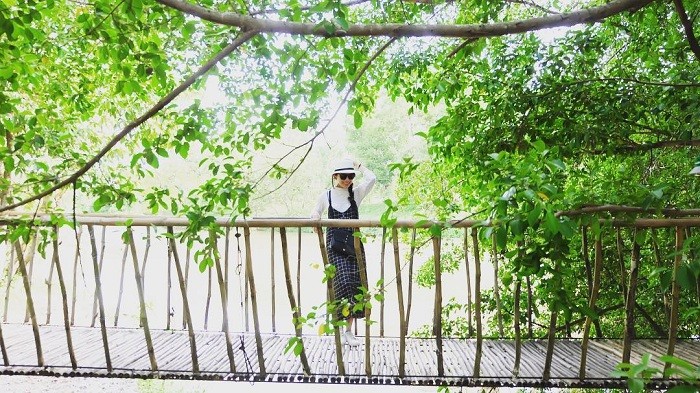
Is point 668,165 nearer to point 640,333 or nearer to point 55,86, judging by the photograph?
point 640,333

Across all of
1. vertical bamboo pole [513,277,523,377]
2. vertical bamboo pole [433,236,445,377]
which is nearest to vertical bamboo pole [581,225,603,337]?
vertical bamboo pole [513,277,523,377]

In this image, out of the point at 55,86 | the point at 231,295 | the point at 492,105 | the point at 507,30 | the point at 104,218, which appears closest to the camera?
the point at 507,30

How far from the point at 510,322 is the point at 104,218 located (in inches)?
130

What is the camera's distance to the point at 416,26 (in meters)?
1.74

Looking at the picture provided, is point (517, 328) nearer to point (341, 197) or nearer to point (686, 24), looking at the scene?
point (341, 197)

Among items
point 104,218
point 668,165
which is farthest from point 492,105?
point 104,218

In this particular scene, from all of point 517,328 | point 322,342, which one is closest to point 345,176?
point 322,342

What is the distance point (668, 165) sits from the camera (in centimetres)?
345

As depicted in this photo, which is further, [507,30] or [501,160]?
[507,30]

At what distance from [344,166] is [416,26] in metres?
1.31

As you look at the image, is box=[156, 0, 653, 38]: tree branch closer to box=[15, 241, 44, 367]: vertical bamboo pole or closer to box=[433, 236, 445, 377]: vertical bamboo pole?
box=[433, 236, 445, 377]: vertical bamboo pole

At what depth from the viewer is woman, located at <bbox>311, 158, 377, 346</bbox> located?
9.66 ft

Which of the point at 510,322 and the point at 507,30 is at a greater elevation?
the point at 507,30

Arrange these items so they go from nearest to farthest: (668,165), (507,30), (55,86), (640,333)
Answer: (507,30)
(55,86)
(668,165)
(640,333)
